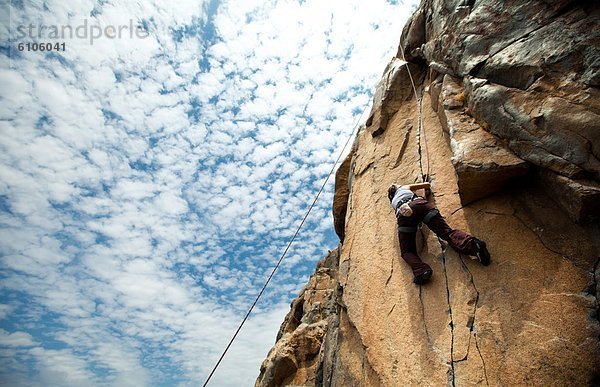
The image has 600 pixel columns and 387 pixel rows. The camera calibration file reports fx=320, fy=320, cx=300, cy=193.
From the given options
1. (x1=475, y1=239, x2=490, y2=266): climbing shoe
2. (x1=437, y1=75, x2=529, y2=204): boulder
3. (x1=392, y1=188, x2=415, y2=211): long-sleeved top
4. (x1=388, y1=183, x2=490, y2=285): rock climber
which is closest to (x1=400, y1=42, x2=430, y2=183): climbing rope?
(x1=388, y1=183, x2=490, y2=285): rock climber

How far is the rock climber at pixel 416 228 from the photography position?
4980 mm

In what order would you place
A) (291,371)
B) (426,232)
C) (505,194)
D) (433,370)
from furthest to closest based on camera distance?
1. (291,371)
2. (426,232)
3. (505,194)
4. (433,370)

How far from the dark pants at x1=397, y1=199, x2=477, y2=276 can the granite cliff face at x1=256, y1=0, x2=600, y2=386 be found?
250 mm

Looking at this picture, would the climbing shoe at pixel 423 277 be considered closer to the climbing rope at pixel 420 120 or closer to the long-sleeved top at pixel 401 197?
the long-sleeved top at pixel 401 197

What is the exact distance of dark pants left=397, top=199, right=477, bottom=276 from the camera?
505cm

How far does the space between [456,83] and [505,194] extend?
8.68 ft

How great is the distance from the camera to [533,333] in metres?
4.16

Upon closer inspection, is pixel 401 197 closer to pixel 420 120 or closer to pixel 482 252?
pixel 482 252

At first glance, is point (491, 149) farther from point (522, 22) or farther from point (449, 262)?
point (522, 22)

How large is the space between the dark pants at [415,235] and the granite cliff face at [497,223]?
9.9 inches

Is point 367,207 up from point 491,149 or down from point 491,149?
up

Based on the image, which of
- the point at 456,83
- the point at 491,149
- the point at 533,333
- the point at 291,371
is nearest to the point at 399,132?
the point at 456,83

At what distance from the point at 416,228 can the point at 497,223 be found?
1.29 m

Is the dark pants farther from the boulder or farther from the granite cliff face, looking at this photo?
the boulder
